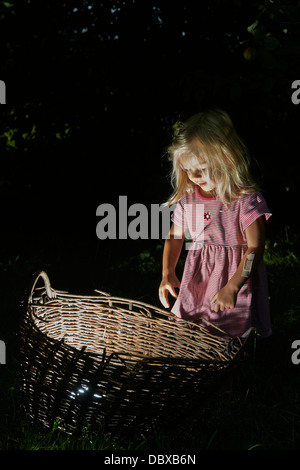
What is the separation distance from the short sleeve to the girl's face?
17cm

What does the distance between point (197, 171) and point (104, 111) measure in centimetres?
185

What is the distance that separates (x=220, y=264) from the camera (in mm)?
2627

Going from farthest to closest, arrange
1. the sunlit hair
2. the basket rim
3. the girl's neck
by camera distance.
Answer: the girl's neck
the sunlit hair
the basket rim

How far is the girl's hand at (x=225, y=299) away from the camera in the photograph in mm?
2348

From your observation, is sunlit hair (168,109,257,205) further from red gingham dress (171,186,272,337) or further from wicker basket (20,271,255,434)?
wicker basket (20,271,255,434)

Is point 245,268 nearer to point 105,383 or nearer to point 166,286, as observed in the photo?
point 166,286

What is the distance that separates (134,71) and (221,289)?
217cm

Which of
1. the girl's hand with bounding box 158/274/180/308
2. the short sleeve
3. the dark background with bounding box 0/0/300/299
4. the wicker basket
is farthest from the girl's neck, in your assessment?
the dark background with bounding box 0/0/300/299

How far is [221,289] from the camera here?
95.7 inches

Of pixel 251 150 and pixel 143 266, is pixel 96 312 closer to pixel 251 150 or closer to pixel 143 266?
pixel 143 266

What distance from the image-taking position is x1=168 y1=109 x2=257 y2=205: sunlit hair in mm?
2549

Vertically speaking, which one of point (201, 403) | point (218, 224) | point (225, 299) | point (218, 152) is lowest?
point (201, 403)

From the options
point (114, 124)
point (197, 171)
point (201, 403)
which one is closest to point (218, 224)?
point (197, 171)
